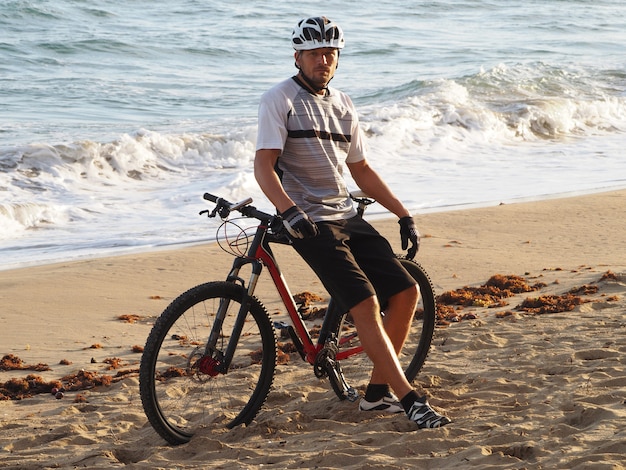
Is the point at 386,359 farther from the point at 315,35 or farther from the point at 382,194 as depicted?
the point at 315,35

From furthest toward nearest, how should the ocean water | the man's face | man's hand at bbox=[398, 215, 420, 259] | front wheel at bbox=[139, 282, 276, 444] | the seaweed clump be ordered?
1. the ocean water
2. the seaweed clump
3. man's hand at bbox=[398, 215, 420, 259]
4. the man's face
5. front wheel at bbox=[139, 282, 276, 444]

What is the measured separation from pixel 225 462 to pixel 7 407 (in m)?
1.58

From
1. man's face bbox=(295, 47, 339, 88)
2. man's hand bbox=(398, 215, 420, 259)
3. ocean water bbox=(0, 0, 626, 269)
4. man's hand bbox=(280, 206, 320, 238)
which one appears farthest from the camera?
ocean water bbox=(0, 0, 626, 269)

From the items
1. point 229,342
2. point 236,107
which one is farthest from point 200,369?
point 236,107

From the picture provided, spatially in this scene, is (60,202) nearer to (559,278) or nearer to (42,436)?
(559,278)

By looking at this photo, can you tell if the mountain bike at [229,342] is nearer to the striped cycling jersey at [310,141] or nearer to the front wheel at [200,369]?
the front wheel at [200,369]

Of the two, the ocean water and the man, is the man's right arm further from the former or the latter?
the ocean water

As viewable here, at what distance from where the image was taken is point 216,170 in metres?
14.1

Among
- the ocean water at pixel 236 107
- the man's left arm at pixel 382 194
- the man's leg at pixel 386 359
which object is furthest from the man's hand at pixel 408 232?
the ocean water at pixel 236 107

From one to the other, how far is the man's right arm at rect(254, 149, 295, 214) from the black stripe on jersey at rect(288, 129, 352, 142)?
0.12 meters

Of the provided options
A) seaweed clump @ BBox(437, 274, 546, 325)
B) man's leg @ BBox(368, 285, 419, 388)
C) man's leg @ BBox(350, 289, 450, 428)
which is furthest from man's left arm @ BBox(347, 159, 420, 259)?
seaweed clump @ BBox(437, 274, 546, 325)

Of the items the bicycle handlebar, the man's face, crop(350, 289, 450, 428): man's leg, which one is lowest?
crop(350, 289, 450, 428): man's leg

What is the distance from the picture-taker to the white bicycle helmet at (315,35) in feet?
13.4

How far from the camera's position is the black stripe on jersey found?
4.10 meters
